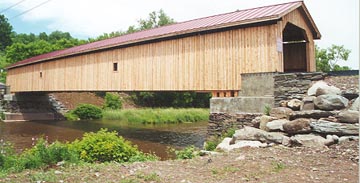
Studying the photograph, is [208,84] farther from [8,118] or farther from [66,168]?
[8,118]

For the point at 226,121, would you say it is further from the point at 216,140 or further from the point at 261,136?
the point at 261,136

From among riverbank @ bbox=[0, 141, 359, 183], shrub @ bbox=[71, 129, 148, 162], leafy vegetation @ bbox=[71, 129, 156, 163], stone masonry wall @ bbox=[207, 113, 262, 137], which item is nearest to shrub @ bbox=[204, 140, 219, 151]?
stone masonry wall @ bbox=[207, 113, 262, 137]

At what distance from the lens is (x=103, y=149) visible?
6957mm

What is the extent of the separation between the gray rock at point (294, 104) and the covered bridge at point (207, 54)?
51.6 inches

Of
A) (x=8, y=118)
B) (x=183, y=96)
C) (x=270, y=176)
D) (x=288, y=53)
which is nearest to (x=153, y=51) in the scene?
(x=288, y=53)

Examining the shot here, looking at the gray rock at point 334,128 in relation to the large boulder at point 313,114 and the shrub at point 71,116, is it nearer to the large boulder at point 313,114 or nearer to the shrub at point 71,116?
the large boulder at point 313,114

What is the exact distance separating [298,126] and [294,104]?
1417 mm

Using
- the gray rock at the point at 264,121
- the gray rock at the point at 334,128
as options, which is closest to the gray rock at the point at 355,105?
the gray rock at the point at 334,128

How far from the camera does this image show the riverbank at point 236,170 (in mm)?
4305

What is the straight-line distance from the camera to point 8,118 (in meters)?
24.0

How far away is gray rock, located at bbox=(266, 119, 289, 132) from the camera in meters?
7.37

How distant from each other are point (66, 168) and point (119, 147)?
2.10 meters

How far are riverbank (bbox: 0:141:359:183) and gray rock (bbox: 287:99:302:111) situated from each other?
2.29m

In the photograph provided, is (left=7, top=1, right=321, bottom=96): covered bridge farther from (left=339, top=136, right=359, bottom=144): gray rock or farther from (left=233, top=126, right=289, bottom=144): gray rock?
(left=339, top=136, right=359, bottom=144): gray rock
